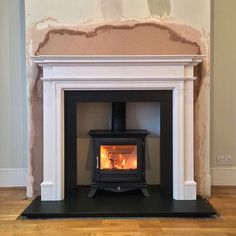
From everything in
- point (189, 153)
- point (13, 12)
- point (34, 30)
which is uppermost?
point (13, 12)

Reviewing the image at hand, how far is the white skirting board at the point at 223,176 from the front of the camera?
408 cm

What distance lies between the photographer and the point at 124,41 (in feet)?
11.9

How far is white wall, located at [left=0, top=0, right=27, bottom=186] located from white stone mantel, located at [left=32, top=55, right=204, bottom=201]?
0.65 metres

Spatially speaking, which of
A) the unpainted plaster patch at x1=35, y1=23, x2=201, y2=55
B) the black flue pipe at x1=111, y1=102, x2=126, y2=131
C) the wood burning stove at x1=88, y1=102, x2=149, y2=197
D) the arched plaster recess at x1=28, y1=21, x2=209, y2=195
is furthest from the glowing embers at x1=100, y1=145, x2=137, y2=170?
the unpainted plaster patch at x1=35, y1=23, x2=201, y2=55

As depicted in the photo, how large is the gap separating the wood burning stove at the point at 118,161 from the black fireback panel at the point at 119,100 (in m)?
0.20

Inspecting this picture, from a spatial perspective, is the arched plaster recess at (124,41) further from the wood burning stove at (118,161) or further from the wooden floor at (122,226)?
the wooden floor at (122,226)

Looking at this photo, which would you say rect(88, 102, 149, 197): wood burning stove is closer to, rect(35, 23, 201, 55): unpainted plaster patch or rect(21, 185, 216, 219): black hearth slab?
rect(21, 185, 216, 219): black hearth slab

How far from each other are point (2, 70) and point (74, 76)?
109cm

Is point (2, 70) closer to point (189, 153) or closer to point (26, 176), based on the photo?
point (26, 176)

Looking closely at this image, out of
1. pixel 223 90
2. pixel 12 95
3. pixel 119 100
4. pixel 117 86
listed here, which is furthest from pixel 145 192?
pixel 12 95

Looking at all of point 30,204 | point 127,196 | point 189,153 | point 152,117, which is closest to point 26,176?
point 30,204

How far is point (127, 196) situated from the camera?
360cm

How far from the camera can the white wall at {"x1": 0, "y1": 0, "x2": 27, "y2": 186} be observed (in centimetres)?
400

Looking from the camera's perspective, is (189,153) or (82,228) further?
(189,153)
